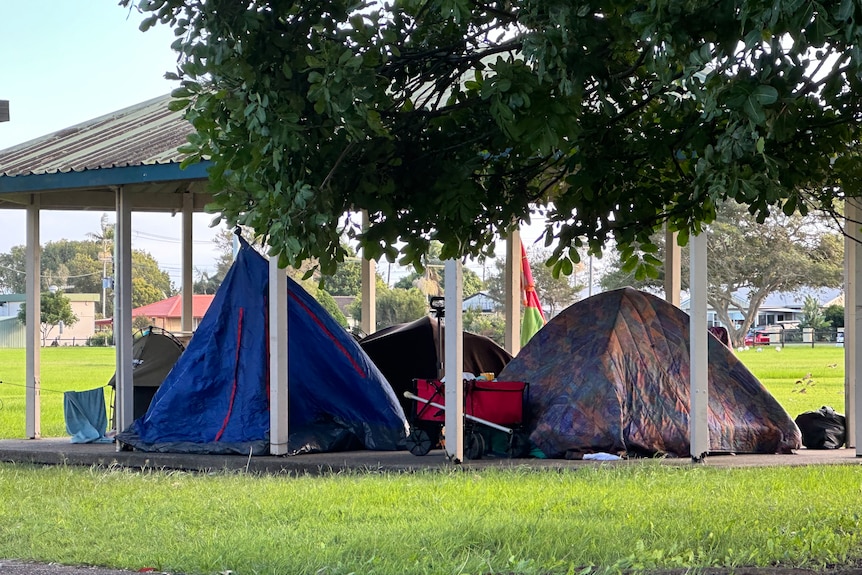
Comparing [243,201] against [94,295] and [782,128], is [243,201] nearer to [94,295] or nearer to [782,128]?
[782,128]

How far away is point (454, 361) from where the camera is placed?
11.7 meters

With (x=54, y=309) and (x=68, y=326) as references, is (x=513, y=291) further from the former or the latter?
(x=68, y=326)

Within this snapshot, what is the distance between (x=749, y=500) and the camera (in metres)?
9.45

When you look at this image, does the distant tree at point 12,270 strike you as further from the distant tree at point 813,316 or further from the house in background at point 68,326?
the distant tree at point 813,316

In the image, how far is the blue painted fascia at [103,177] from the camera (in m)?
12.8

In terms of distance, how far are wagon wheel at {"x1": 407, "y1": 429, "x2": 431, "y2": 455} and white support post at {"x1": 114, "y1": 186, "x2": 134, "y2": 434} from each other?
3.62 metres

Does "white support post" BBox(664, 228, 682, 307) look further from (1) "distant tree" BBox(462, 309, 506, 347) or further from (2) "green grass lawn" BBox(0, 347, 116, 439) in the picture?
(1) "distant tree" BBox(462, 309, 506, 347)

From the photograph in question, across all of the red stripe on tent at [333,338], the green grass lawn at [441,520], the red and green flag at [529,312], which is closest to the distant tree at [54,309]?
the red and green flag at [529,312]

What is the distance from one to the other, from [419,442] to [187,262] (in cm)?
602

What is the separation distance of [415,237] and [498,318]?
209 ft

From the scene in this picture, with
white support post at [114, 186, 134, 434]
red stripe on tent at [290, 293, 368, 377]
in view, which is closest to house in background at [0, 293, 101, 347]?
white support post at [114, 186, 134, 434]

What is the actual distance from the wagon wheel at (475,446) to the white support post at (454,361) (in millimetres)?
375

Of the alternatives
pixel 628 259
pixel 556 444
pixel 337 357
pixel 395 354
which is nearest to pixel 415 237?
pixel 628 259

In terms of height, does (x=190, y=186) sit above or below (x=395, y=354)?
above
